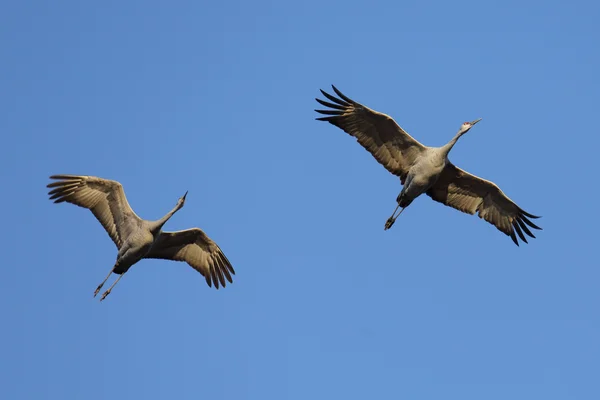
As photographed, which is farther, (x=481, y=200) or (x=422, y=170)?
(x=481, y=200)

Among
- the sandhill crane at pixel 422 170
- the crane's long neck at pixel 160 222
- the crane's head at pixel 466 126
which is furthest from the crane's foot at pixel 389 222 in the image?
the crane's long neck at pixel 160 222

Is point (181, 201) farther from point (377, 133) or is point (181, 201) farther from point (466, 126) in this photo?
point (466, 126)

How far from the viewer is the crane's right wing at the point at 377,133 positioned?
1070 inches

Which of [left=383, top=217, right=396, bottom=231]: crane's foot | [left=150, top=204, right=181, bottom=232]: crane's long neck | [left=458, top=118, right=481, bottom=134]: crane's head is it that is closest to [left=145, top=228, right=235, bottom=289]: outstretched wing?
[left=150, top=204, right=181, bottom=232]: crane's long neck

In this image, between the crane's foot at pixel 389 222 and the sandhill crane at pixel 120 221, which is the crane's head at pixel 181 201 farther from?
the crane's foot at pixel 389 222

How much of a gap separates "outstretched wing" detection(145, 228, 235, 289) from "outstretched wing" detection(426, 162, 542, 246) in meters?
5.81

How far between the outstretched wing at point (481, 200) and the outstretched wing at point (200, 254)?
581 centimetres

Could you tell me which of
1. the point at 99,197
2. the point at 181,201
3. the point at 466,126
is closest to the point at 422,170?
the point at 466,126

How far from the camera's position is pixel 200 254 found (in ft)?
95.8

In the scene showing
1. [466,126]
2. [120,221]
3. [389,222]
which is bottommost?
[120,221]

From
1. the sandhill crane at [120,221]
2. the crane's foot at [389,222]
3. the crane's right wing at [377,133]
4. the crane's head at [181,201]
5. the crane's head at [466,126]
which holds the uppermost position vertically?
the crane's head at [466,126]

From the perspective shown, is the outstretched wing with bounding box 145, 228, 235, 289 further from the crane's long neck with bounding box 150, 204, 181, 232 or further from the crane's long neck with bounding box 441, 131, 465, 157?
the crane's long neck with bounding box 441, 131, 465, 157

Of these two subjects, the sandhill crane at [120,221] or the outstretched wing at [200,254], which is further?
the outstretched wing at [200,254]

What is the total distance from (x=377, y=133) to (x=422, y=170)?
1.48 m
